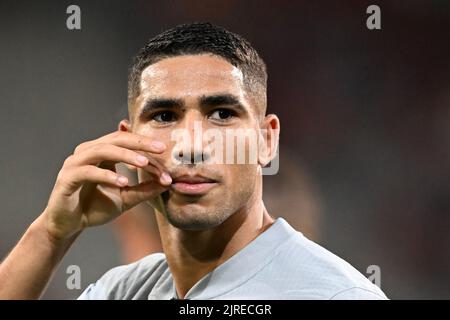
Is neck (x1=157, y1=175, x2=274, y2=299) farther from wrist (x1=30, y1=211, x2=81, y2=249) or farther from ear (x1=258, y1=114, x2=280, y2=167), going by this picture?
wrist (x1=30, y1=211, x2=81, y2=249)

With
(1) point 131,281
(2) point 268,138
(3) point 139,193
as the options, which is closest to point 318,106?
(2) point 268,138

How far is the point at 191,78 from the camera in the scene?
138 cm

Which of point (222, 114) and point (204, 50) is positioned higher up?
point (204, 50)

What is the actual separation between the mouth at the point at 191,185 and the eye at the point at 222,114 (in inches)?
5.8

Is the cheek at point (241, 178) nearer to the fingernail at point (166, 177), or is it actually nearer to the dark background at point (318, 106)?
the fingernail at point (166, 177)

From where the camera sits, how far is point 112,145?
4.03 feet

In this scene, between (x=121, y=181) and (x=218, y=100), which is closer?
(x=121, y=181)

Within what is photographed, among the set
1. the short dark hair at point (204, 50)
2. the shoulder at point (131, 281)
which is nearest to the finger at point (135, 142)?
the short dark hair at point (204, 50)

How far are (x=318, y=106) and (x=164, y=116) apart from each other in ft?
3.93

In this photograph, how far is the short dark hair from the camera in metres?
1.43

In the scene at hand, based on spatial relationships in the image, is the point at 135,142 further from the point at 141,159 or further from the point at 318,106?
the point at 318,106

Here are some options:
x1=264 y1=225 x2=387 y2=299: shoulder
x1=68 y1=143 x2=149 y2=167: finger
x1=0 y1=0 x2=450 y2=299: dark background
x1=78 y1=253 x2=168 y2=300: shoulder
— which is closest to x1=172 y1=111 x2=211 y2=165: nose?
x1=68 y1=143 x2=149 y2=167: finger
